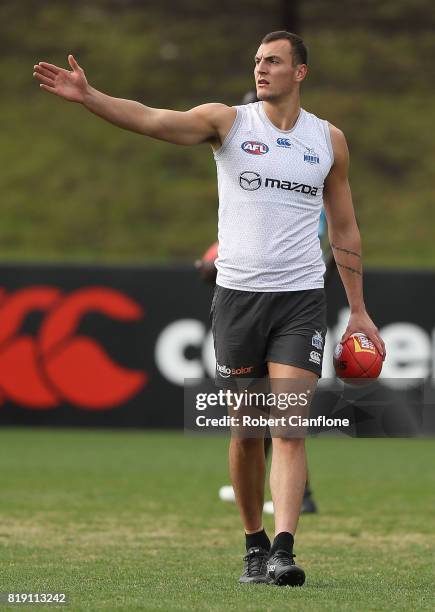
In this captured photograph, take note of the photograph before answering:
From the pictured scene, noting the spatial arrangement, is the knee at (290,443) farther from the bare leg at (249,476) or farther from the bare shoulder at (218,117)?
the bare shoulder at (218,117)

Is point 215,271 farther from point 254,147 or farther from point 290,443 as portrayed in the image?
point 290,443

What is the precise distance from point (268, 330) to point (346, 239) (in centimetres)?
65

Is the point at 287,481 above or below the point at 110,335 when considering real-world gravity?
below

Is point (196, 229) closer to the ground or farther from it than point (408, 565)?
farther from it

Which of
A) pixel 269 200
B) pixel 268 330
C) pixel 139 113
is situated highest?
pixel 139 113

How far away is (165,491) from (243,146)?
463cm

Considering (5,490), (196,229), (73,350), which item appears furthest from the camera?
(196,229)

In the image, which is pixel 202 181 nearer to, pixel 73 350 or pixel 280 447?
pixel 73 350

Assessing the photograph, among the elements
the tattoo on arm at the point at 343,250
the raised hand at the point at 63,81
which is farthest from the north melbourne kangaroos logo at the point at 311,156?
the raised hand at the point at 63,81

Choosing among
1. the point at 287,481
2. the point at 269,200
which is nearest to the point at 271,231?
the point at 269,200

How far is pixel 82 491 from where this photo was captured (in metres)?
9.91

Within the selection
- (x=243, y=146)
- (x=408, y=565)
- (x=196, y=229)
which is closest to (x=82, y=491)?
(x=408, y=565)

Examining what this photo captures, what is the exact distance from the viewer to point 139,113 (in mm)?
5766

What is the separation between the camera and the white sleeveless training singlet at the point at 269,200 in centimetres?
592
